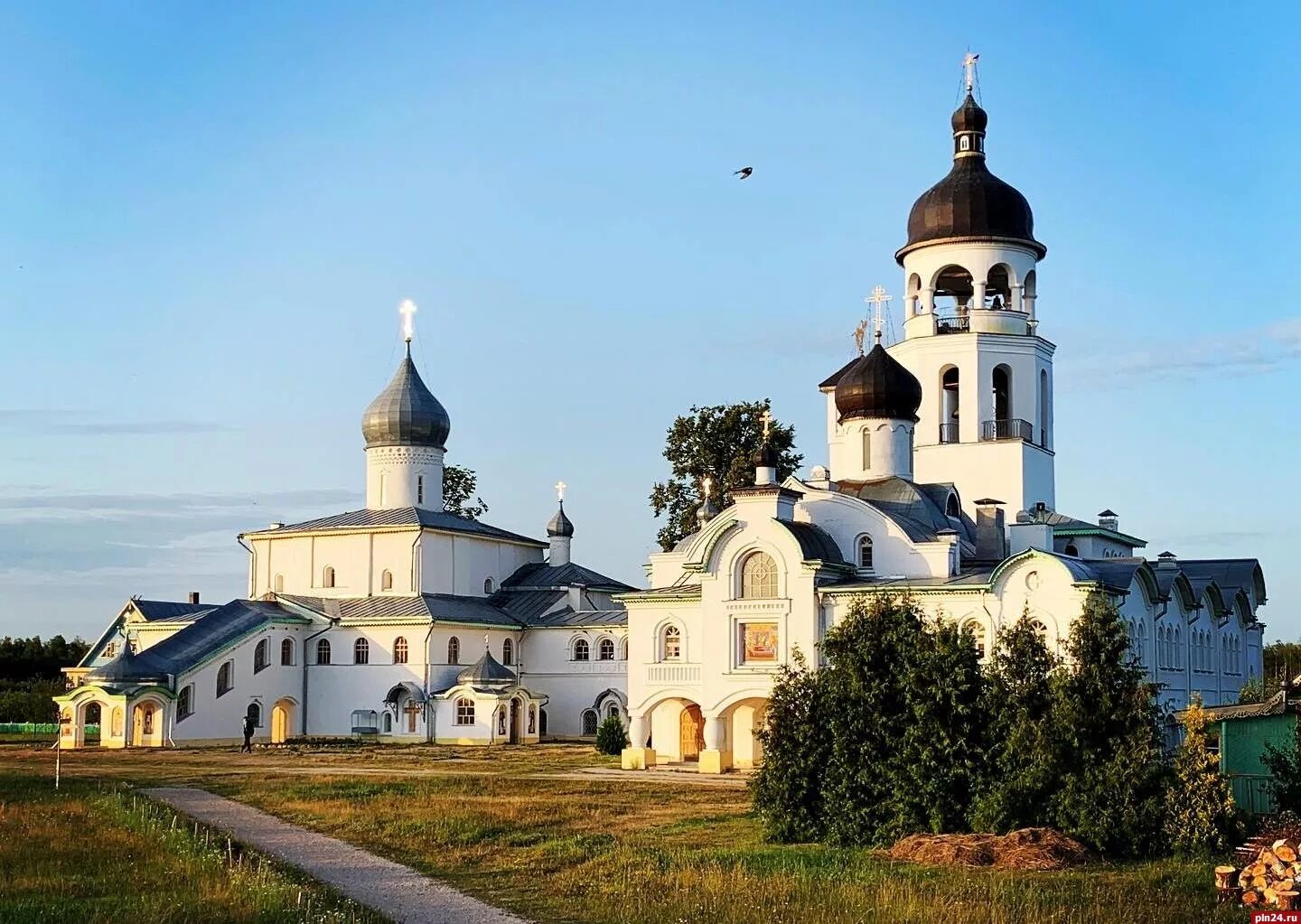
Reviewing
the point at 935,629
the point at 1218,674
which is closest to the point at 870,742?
the point at 935,629

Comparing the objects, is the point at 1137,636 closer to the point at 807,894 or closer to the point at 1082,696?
the point at 1082,696

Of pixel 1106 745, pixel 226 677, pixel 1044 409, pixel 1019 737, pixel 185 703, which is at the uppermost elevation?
pixel 1044 409

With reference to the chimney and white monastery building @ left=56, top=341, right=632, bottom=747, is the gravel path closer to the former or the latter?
the chimney

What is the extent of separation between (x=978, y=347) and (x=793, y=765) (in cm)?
2239

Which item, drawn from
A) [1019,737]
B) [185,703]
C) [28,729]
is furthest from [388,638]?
[1019,737]

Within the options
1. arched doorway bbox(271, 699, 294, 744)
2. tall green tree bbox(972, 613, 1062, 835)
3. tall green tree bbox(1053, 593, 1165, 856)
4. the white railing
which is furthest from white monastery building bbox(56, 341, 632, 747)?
tall green tree bbox(1053, 593, 1165, 856)

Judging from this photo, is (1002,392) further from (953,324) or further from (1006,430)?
(953,324)

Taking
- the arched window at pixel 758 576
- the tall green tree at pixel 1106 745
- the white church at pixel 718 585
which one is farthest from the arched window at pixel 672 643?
the tall green tree at pixel 1106 745

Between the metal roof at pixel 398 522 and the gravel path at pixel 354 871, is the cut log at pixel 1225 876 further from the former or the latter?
the metal roof at pixel 398 522

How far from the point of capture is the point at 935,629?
21.1 m

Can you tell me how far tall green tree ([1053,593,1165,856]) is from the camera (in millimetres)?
18594

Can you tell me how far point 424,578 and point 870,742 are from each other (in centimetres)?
2985

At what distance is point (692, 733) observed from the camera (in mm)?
35969

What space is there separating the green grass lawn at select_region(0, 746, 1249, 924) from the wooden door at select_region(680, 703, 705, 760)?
215 inches
